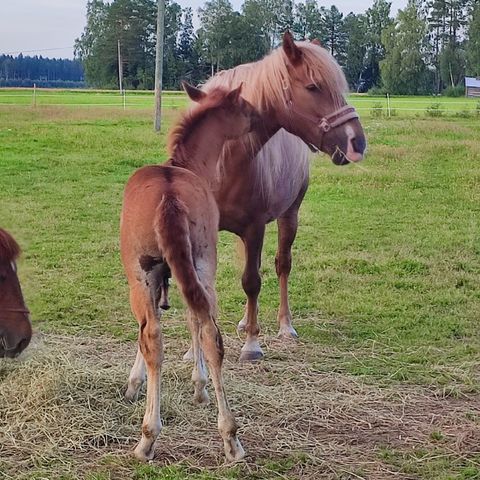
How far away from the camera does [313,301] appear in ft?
20.6

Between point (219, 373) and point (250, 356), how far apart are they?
1.72m

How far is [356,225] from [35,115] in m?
16.7

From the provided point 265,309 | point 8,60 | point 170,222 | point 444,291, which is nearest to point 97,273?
point 265,309

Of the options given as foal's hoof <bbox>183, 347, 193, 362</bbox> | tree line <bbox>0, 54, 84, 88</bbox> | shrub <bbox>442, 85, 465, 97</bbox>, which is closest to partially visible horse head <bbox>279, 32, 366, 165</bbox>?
foal's hoof <bbox>183, 347, 193, 362</bbox>

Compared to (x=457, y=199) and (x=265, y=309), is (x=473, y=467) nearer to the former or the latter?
(x=265, y=309)

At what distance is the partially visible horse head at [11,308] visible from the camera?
3000 mm

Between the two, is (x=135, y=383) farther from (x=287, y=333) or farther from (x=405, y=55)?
(x=405, y=55)

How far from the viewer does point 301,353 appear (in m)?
5.09

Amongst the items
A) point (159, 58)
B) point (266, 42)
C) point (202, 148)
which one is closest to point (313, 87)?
point (202, 148)

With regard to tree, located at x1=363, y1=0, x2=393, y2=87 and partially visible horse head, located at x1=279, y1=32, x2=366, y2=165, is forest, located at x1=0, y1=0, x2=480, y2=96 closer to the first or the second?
tree, located at x1=363, y1=0, x2=393, y2=87

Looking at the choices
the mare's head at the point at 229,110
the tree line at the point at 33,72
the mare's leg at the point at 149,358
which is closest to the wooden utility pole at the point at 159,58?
the mare's head at the point at 229,110

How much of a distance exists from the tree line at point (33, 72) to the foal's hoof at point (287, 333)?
40266 millimetres

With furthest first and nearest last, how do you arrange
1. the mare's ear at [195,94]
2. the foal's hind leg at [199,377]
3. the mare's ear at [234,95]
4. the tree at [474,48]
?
1. the tree at [474,48]
2. the mare's ear at [195,94]
3. the mare's ear at [234,95]
4. the foal's hind leg at [199,377]

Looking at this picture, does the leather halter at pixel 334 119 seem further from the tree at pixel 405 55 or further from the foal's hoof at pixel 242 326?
the tree at pixel 405 55
